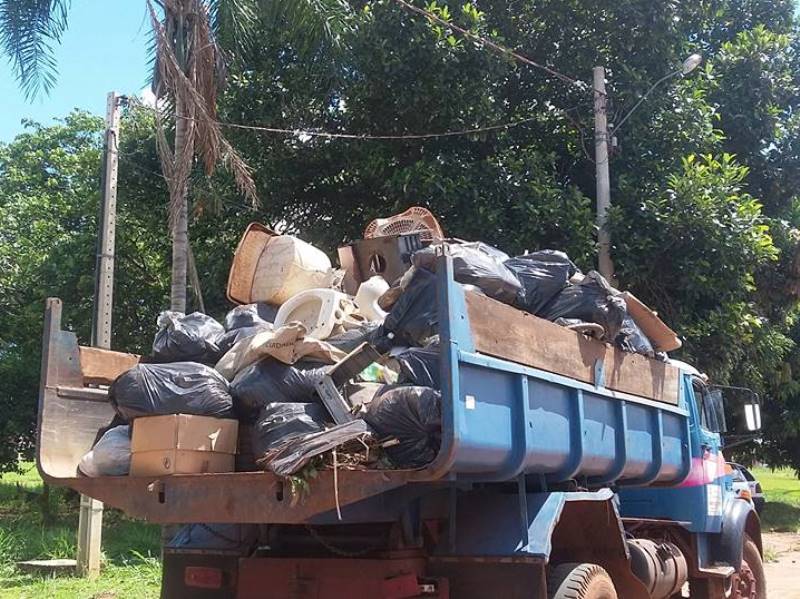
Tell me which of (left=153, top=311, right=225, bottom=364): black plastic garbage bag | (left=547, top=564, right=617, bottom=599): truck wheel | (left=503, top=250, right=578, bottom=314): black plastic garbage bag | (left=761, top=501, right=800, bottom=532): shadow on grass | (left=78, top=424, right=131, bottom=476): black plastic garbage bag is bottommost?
(left=547, top=564, right=617, bottom=599): truck wheel

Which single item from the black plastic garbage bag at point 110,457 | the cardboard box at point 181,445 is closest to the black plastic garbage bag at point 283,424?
the cardboard box at point 181,445

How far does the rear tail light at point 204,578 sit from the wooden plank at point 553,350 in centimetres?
207

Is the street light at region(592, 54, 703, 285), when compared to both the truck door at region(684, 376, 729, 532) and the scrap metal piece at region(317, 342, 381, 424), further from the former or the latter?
the scrap metal piece at region(317, 342, 381, 424)

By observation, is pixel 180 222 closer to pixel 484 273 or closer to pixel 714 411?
pixel 484 273

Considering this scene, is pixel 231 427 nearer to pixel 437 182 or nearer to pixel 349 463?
pixel 349 463

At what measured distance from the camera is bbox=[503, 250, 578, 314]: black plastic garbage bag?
5129 mm

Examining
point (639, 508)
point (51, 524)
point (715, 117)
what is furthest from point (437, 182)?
point (51, 524)

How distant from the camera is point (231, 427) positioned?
4.19 meters

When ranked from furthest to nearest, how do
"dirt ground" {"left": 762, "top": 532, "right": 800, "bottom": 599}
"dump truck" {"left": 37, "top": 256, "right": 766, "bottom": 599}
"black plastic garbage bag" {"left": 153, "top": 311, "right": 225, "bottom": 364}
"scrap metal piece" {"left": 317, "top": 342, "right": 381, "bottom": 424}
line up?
"dirt ground" {"left": 762, "top": 532, "right": 800, "bottom": 599} → "black plastic garbage bag" {"left": 153, "top": 311, "right": 225, "bottom": 364} → "scrap metal piece" {"left": 317, "top": 342, "right": 381, "bottom": 424} → "dump truck" {"left": 37, "top": 256, "right": 766, "bottom": 599}

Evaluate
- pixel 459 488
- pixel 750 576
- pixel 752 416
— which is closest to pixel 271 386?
pixel 459 488

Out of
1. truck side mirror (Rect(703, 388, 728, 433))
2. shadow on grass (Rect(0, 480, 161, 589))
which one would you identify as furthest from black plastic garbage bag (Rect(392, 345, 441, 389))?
shadow on grass (Rect(0, 480, 161, 589))

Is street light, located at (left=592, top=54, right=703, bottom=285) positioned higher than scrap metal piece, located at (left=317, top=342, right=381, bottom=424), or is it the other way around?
street light, located at (left=592, top=54, right=703, bottom=285)

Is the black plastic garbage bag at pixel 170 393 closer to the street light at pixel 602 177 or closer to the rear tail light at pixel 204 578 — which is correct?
the rear tail light at pixel 204 578

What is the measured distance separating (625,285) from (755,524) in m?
3.64
